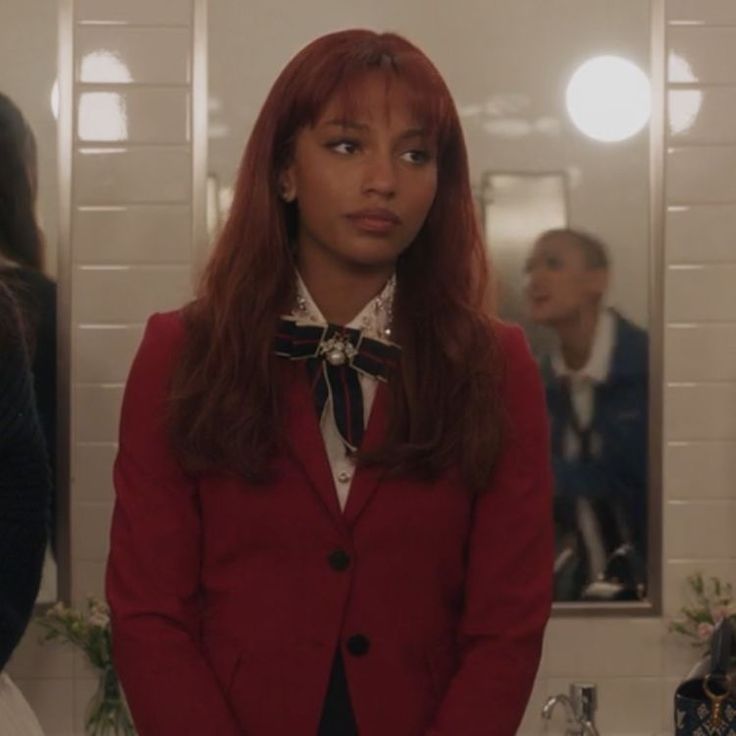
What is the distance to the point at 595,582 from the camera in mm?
2260

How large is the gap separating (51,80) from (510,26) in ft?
2.14

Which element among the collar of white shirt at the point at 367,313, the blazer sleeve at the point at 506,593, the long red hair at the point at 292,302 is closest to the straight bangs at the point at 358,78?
the long red hair at the point at 292,302

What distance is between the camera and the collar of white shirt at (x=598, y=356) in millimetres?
2223

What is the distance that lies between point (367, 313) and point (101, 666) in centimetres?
92

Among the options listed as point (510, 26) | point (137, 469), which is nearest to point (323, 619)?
point (137, 469)

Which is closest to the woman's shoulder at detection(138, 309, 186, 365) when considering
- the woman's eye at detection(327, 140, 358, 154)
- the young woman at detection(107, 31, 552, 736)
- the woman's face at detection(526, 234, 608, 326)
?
the young woman at detection(107, 31, 552, 736)

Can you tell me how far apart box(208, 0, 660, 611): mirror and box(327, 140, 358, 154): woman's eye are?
834 millimetres

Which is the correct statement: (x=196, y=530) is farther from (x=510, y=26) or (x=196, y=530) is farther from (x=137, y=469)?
(x=510, y=26)

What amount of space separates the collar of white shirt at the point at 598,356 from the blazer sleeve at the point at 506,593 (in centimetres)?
82

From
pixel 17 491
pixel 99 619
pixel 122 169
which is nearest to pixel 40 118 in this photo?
pixel 122 169

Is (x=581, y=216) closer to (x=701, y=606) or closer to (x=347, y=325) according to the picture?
(x=701, y=606)

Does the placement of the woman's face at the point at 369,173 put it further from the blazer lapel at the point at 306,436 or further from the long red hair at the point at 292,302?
the blazer lapel at the point at 306,436

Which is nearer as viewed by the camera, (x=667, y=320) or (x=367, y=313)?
(x=367, y=313)

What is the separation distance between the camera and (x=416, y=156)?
4.55 ft
